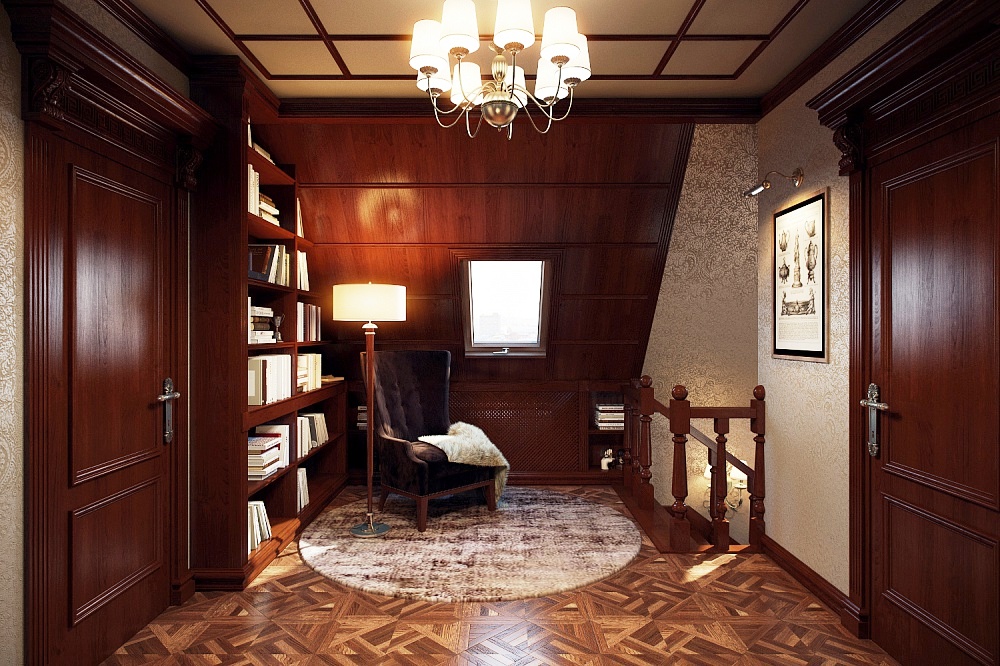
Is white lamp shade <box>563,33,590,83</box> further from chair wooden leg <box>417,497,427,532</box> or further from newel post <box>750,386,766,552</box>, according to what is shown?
chair wooden leg <box>417,497,427,532</box>

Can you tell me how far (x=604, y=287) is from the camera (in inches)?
176

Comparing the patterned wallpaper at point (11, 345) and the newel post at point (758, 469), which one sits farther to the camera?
the newel post at point (758, 469)

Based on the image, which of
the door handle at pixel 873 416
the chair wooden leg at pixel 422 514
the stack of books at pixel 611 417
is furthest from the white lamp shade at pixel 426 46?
the stack of books at pixel 611 417

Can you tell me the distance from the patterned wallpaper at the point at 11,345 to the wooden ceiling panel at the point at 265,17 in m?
0.79

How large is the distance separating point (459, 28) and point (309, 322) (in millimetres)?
2754

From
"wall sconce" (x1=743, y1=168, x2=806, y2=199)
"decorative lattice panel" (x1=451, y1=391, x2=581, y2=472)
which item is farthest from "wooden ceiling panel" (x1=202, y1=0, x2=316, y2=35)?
"decorative lattice panel" (x1=451, y1=391, x2=581, y2=472)

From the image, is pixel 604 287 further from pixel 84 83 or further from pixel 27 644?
pixel 27 644

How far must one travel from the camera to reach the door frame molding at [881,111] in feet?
6.24

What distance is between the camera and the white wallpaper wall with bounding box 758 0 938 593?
2.72 meters

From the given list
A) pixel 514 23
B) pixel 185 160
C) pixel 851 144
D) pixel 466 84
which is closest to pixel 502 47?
pixel 514 23

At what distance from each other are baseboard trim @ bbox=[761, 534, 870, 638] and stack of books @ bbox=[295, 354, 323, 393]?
2.91m

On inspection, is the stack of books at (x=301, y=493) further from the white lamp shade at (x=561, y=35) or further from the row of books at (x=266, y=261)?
the white lamp shade at (x=561, y=35)

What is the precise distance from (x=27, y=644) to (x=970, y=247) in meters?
3.34

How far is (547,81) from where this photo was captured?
2.22 m
